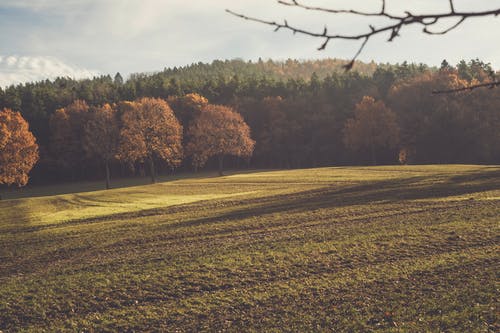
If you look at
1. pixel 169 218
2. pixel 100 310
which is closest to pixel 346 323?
pixel 100 310

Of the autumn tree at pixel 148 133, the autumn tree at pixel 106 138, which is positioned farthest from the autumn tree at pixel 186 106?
the autumn tree at pixel 148 133

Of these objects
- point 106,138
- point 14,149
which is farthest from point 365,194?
point 106,138

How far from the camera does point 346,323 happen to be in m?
12.9

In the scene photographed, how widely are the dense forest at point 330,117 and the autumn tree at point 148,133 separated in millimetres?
6872

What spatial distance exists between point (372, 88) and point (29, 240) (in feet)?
288

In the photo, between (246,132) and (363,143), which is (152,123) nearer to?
(246,132)

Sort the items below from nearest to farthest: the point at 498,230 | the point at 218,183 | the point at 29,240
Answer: the point at 498,230 → the point at 29,240 → the point at 218,183

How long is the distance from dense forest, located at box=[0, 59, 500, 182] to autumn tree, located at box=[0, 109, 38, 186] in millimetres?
17542

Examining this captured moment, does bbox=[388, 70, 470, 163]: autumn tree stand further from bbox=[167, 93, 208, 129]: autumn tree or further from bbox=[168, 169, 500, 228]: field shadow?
bbox=[167, 93, 208, 129]: autumn tree

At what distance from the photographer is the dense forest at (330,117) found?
82188 millimetres

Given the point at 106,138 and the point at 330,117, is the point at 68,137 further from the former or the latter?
the point at 330,117

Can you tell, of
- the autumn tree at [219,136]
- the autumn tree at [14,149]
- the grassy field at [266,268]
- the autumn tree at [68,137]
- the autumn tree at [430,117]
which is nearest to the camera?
the grassy field at [266,268]

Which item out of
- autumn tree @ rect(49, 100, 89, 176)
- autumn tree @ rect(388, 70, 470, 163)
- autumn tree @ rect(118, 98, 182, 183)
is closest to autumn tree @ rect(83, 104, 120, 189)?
autumn tree @ rect(118, 98, 182, 183)

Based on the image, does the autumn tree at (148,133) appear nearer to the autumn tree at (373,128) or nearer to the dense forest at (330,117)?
the dense forest at (330,117)
